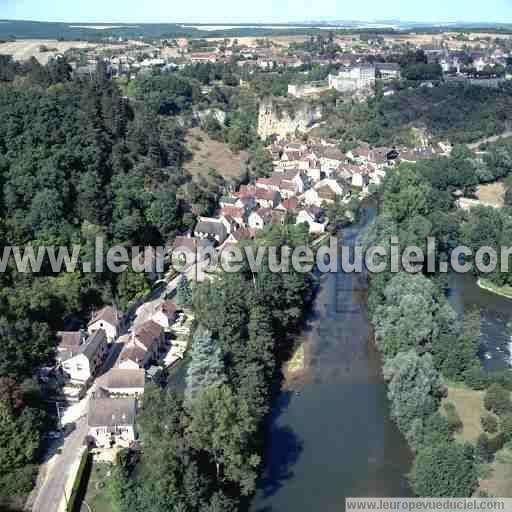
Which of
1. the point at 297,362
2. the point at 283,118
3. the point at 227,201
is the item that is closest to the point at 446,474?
the point at 297,362

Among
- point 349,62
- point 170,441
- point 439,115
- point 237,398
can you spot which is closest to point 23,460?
point 170,441

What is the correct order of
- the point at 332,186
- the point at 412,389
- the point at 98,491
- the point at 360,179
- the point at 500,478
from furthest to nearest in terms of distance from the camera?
the point at 360,179 → the point at 332,186 → the point at 412,389 → the point at 98,491 → the point at 500,478

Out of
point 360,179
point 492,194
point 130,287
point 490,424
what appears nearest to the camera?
point 490,424

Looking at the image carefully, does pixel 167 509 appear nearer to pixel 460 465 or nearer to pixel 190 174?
pixel 460 465

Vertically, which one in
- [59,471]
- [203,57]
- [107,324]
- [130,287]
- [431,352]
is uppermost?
[203,57]

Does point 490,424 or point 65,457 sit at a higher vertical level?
Result: point 490,424

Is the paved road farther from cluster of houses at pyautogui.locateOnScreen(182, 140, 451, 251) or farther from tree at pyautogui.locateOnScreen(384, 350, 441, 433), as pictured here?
cluster of houses at pyautogui.locateOnScreen(182, 140, 451, 251)

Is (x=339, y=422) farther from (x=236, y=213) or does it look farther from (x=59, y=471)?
(x=236, y=213)
